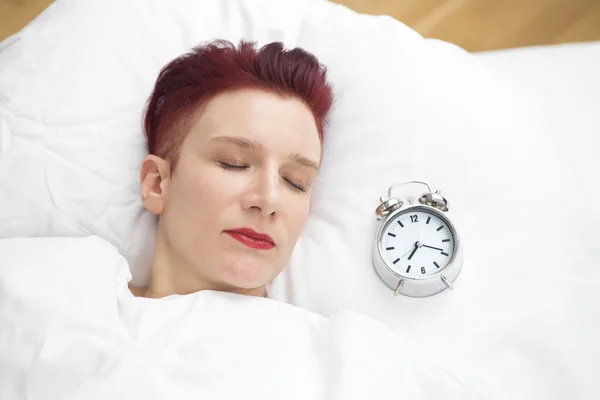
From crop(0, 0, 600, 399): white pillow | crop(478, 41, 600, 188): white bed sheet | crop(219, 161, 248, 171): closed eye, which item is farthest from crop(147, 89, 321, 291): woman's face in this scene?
crop(478, 41, 600, 188): white bed sheet

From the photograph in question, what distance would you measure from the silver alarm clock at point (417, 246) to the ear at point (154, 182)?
0.45 meters

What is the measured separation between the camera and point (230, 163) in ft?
3.75

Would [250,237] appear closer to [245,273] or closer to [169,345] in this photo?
[245,273]

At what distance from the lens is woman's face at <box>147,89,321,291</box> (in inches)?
43.8

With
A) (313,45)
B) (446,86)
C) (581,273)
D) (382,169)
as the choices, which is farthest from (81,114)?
(581,273)

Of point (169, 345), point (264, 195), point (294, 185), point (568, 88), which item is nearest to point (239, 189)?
point (264, 195)

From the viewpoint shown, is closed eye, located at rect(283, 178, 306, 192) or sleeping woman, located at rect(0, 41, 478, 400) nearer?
sleeping woman, located at rect(0, 41, 478, 400)

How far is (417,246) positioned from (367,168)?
8.9 inches

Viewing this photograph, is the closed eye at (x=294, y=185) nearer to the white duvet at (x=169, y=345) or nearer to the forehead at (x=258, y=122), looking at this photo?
the forehead at (x=258, y=122)

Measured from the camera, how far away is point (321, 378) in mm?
1017

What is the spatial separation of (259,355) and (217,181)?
33cm

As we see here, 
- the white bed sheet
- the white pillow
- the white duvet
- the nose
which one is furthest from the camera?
the white bed sheet

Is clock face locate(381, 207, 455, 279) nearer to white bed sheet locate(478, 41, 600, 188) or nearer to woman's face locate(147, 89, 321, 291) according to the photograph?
woman's face locate(147, 89, 321, 291)

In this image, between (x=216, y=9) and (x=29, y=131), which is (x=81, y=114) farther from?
(x=216, y=9)
